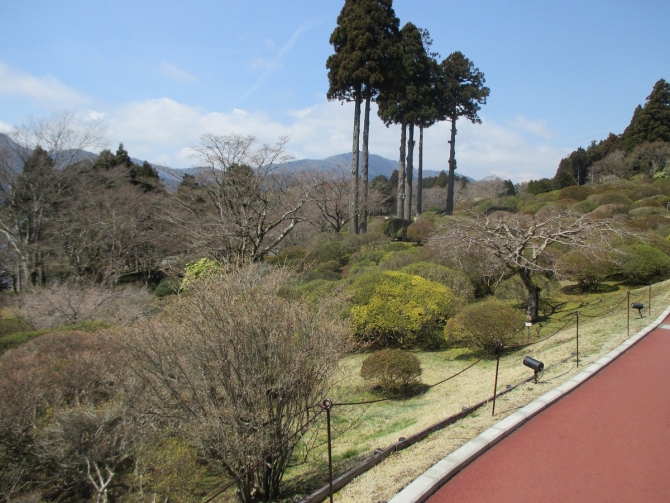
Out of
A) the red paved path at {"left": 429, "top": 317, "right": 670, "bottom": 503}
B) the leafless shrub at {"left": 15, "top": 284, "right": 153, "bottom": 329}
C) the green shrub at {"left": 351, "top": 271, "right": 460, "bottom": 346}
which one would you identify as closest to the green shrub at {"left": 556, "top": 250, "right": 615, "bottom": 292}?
the green shrub at {"left": 351, "top": 271, "right": 460, "bottom": 346}

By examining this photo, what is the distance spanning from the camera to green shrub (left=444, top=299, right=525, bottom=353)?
35.2 ft

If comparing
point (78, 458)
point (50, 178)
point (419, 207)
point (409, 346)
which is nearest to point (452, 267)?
point (409, 346)

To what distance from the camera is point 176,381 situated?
530cm

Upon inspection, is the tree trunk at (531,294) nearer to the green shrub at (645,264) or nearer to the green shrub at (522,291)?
the green shrub at (522,291)

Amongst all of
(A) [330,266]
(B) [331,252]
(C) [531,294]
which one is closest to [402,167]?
(B) [331,252]

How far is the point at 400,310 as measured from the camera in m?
12.3

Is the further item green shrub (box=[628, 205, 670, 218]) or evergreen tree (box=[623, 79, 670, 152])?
evergreen tree (box=[623, 79, 670, 152])

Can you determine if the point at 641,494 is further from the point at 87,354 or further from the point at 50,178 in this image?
the point at 50,178

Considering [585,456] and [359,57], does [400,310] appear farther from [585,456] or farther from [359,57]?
[359,57]

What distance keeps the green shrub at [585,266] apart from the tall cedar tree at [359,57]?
1342cm

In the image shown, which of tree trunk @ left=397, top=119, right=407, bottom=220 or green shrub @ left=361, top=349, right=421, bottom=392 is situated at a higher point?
tree trunk @ left=397, top=119, right=407, bottom=220

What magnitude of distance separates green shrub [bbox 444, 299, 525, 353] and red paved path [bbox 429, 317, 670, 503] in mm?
3542

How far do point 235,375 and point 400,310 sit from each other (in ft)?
24.9

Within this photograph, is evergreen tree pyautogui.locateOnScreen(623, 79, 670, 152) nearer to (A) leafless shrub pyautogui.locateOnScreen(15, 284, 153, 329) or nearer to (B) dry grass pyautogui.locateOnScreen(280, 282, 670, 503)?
(B) dry grass pyautogui.locateOnScreen(280, 282, 670, 503)
